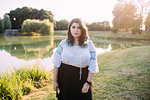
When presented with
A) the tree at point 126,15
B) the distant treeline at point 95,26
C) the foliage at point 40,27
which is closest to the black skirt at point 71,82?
the foliage at point 40,27

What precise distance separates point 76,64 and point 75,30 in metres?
0.49

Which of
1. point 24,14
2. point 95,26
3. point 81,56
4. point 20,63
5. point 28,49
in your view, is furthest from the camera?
point 95,26

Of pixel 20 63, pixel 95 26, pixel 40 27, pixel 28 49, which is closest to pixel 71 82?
pixel 20 63

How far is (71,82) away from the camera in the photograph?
1.79m

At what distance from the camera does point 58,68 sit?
6.03 feet

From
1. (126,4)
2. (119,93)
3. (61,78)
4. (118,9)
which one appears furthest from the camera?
(118,9)

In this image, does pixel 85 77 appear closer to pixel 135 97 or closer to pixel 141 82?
pixel 135 97

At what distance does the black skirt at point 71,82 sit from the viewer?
1749mm

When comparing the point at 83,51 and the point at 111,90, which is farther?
the point at 111,90

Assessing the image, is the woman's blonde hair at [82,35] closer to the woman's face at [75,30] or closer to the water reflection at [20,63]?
the woman's face at [75,30]

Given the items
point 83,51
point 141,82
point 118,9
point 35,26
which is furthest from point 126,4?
point 83,51

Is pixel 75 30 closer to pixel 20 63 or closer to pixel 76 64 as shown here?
pixel 76 64

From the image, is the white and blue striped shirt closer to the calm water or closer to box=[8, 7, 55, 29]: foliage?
the calm water

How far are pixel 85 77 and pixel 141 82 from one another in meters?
2.47
